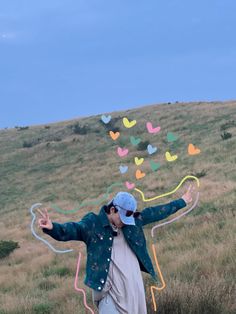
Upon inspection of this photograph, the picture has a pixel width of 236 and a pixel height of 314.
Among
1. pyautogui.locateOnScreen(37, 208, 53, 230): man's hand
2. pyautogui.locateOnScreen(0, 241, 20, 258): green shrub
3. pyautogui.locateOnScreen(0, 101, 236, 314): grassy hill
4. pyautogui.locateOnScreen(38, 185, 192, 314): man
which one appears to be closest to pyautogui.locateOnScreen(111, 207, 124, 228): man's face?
pyautogui.locateOnScreen(38, 185, 192, 314): man

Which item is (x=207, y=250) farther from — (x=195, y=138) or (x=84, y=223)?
(x=195, y=138)

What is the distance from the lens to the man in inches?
176

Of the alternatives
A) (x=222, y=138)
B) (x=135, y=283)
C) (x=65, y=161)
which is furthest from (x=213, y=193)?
(x=65, y=161)

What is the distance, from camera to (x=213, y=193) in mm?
13773

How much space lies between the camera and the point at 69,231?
4402mm

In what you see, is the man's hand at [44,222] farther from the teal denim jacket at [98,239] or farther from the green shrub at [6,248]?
the green shrub at [6,248]

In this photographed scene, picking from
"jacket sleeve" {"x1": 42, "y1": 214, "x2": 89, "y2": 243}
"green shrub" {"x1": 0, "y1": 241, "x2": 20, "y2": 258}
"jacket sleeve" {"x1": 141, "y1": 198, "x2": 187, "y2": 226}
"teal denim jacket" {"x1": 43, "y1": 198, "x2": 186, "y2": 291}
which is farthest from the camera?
"green shrub" {"x1": 0, "y1": 241, "x2": 20, "y2": 258}

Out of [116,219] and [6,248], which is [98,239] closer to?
[116,219]

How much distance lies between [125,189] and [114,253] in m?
13.5

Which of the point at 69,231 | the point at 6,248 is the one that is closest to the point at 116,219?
the point at 69,231

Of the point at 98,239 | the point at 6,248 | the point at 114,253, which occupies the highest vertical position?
the point at 98,239

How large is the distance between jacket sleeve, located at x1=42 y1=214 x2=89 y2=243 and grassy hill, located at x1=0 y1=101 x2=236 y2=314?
1.90 feet

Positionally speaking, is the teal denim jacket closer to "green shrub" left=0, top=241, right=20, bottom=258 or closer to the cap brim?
the cap brim

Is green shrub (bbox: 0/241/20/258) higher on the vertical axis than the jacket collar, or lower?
lower
